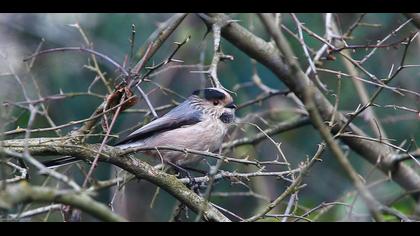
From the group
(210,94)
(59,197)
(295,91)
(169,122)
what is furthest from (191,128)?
(59,197)

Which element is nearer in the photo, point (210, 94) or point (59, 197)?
point (59, 197)

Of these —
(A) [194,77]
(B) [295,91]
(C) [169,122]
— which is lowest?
(C) [169,122]

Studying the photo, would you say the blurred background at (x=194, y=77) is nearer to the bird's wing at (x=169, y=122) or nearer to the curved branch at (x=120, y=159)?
the bird's wing at (x=169, y=122)

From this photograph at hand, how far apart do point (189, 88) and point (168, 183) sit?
4371mm

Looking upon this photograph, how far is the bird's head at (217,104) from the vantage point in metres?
5.80

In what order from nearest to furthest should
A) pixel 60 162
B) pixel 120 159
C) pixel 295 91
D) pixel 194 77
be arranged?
1. pixel 120 159
2. pixel 60 162
3. pixel 295 91
4. pixel 194 77

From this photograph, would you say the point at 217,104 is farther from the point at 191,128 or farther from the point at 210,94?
the point at 191,128

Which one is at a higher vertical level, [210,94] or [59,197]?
[210,94]

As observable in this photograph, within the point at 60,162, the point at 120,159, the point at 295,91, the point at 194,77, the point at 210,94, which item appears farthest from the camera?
the point at 194,77

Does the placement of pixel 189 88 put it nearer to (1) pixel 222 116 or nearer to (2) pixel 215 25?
(1) pixel 222 116

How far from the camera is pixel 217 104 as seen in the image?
19.4 feet

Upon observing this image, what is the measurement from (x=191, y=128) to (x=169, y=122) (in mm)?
203

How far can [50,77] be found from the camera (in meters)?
7.67

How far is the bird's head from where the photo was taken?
580 cm
